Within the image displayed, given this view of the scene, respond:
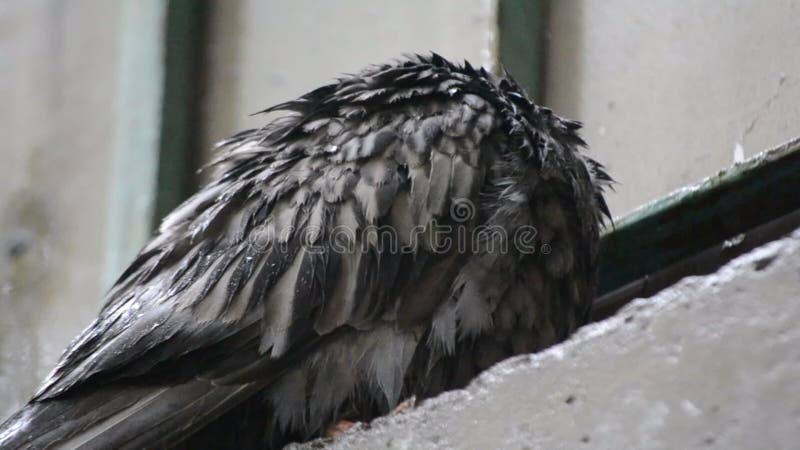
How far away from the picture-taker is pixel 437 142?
2389mm

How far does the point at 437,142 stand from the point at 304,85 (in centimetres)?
156

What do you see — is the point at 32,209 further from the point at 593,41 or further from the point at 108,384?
the point at 108,384

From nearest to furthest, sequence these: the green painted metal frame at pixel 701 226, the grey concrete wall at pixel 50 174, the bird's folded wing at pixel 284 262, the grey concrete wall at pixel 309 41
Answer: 1. the bird's folded wing at pixel 284 262
2. the green painted metal frame at pixel 701 226
3. the grey concrete wall at pixel 309 41
4. the grey concrete wall at pixel 50 174

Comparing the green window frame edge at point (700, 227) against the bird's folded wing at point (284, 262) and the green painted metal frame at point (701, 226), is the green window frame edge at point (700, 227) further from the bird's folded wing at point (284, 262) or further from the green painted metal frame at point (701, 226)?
the bird's folded wing at point (284, 262)

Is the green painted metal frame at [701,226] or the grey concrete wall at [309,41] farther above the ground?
the grey concrete wall at [309,41]

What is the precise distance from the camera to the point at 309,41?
391 centimetres

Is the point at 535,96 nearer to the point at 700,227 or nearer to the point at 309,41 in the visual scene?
the point at 309,41

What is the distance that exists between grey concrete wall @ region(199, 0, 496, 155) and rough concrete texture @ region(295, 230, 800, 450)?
2043 millimetres

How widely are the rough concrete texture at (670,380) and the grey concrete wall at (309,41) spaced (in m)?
2.04

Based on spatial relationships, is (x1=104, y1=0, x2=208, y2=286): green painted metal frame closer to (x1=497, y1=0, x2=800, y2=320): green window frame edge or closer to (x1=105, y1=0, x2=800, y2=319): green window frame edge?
(x1=105, y1=0, x2=800, y2=319): green window frame edge

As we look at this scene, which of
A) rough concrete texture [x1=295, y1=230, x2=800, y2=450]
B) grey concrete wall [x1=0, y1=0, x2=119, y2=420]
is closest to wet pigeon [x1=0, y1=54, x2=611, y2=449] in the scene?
rough concrete texture [x1=295, y1=230, x2=800, y2=450]

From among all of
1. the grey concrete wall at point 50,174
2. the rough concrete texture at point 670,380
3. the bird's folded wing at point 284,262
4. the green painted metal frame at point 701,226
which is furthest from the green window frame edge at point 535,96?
the rough concrete texture at point 670,380

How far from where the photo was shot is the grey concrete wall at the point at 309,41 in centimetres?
359

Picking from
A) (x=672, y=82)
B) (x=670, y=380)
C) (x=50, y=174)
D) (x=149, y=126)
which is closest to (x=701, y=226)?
(x=672, y=82)
